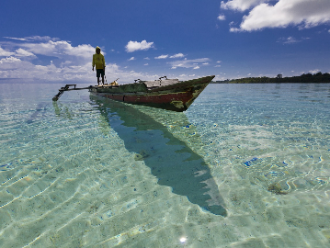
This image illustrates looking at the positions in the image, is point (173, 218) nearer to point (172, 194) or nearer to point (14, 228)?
point (172, 194)

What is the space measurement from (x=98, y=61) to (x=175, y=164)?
531 inches

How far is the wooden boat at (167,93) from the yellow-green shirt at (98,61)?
5.47m

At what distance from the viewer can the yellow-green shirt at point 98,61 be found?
13.8 m

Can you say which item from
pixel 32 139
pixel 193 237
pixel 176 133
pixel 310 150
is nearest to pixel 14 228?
pixel 193 237

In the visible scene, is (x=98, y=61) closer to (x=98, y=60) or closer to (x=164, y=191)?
(x=98, y=60)

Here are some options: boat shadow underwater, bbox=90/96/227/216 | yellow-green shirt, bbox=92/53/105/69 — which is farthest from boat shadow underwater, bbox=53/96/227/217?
yellow-green shirt, bbox=92/53/105/69

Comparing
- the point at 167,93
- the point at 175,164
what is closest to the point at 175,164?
the point at 175,164

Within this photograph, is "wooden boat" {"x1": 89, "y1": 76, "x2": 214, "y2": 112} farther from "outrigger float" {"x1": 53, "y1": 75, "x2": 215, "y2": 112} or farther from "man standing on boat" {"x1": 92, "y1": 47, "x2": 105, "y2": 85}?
"man standing on boat" {"x1": 92, "y1": 47, "x2": 105, "y2": 85}

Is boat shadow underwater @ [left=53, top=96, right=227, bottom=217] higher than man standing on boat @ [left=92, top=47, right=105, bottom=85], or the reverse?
man standing on boat @ [left=92, top=47, right=105, bottom=85]

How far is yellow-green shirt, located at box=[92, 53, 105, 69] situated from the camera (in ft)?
45.4

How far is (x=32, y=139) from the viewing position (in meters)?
5.20

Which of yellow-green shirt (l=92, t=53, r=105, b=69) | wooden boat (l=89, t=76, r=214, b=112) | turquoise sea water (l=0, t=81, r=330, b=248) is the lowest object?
turquoise sea water (l=0, t=81, r=330, b=248)

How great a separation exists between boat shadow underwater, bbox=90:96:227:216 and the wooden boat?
4.94 ft

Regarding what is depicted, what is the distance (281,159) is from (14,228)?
5.31 metres
